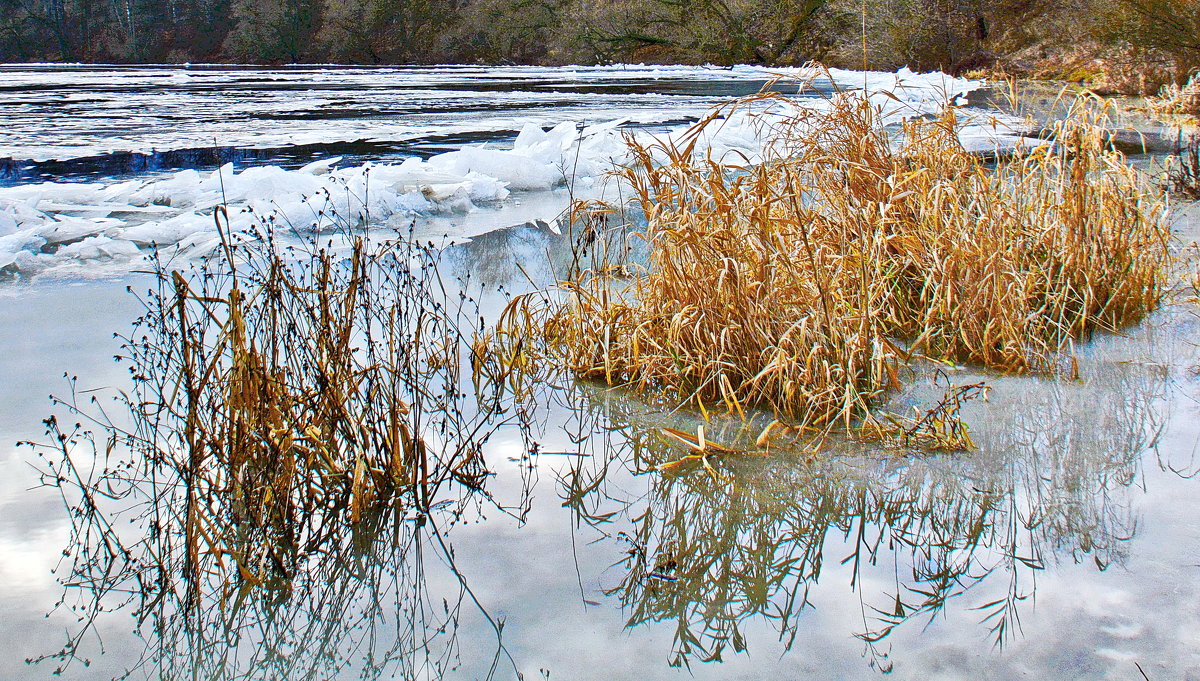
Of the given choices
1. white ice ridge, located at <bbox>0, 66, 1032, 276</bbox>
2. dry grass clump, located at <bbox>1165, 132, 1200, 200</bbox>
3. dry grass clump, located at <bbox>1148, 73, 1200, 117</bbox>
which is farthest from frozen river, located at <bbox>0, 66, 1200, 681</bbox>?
dry grass clump, located at <bbox>1148, 73, 1200, 117</bbox>

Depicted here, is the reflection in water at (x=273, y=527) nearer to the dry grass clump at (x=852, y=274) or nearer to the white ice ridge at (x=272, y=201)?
the dry grass clump at (x=852, y=274)

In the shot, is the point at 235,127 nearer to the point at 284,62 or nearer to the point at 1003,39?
the point at 1003,39

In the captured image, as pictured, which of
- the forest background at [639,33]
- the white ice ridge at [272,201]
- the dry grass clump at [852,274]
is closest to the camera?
the dry grass clump at [852,274]

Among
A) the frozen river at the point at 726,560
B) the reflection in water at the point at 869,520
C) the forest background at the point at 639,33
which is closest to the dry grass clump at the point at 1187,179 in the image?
the forest background at the point at 639,33

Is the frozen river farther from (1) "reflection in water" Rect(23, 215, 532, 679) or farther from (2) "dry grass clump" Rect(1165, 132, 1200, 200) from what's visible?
(2) "dry grass clump" Rect(1165, 132, 1200, 200)

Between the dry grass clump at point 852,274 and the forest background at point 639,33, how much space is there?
2.93 meters

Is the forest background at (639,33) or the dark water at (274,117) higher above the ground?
the forest background at (639,33)

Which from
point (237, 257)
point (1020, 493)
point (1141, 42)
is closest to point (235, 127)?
point (237, 257)

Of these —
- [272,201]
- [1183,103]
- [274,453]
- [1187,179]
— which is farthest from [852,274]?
[1183,103]

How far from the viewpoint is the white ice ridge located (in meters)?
5.09

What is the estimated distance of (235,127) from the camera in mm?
11523

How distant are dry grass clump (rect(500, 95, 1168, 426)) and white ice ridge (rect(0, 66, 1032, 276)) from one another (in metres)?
0.75

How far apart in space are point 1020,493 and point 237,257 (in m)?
4.00

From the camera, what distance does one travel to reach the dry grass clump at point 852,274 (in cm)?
295
